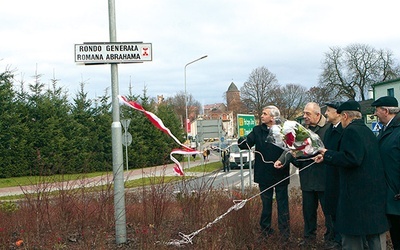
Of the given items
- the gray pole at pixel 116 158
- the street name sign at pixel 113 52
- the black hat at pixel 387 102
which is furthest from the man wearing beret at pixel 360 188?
the street name sign at pixel 113 52

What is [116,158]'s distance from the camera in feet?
19.0

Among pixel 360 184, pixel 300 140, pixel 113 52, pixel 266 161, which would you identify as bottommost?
pixel 360 184

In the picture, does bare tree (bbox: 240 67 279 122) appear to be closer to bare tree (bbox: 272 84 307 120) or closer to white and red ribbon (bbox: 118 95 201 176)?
bare tree (bbox: 272 84 307 120)

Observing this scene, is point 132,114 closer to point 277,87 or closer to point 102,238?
point 102,238

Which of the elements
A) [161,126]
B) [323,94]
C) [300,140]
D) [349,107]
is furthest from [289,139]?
[323,94]

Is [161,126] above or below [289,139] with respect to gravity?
above

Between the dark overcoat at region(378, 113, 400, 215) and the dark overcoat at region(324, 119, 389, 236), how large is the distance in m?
0.17

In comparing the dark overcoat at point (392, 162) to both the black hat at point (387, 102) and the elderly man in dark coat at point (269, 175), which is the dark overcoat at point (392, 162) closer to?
the black hat at point (387, 102)

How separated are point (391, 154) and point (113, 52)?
3473 millimetres

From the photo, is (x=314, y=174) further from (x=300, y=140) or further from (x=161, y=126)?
(x=161, y=126)

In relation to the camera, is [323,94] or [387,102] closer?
[387,102]

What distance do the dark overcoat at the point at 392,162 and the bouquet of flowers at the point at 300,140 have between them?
2.22 feet

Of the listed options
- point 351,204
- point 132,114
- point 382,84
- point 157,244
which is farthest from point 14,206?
point 382,84

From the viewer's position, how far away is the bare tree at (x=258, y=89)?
61.8 metres
